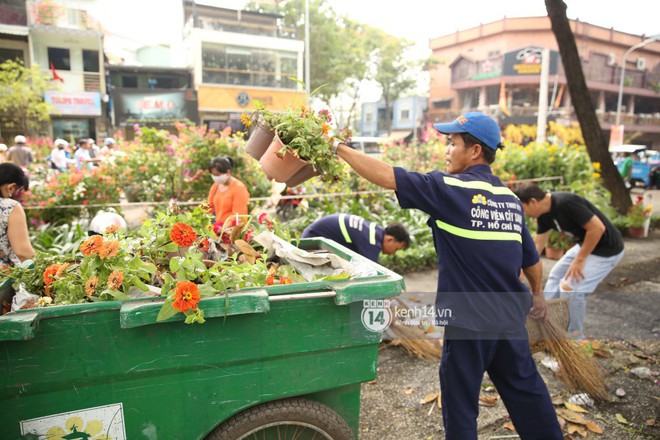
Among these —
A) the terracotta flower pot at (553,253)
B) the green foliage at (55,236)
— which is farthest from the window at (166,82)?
the terracotta flower pot at (553,253)

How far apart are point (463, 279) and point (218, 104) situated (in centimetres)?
2596

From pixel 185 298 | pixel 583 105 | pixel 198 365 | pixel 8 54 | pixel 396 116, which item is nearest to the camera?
pixel 185 298

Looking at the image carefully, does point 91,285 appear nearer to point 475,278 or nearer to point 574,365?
→ point 475,278

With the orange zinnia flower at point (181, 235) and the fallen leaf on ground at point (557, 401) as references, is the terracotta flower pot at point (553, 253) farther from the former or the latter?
the orange zinnia flower at point (181, 235)

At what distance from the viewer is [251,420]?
196 cm

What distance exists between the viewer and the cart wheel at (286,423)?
1.96 meters

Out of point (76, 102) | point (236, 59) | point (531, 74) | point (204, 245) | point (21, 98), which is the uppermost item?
point (236, 59)

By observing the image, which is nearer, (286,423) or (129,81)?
(286,423)

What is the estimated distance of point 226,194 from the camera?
496cm


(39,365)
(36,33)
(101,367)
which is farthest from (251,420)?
(36,33)

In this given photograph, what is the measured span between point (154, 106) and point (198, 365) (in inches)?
1032

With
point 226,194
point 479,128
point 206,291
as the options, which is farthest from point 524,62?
point 206,291

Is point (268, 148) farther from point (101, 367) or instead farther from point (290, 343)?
point (101, 367)

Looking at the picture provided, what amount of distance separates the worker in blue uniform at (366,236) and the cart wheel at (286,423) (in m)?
1.87
